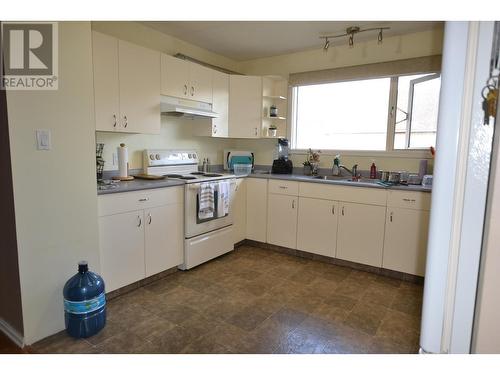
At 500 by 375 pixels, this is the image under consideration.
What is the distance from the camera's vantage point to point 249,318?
2.21 metres

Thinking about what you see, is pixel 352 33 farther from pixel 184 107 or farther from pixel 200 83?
pixel 184 107

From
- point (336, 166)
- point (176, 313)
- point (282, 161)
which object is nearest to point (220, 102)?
point (282, 161)

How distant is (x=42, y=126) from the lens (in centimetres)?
179

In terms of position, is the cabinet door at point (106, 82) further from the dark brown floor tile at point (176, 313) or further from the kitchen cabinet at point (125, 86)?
the dark brown floor tile at point (176, 313)

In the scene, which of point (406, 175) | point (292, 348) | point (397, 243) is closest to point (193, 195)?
point (292, 348)

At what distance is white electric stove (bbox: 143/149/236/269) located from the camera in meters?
2.96

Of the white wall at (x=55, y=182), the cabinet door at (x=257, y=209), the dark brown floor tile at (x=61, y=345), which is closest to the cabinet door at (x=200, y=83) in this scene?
the cabinet door at (x=257, y=209)

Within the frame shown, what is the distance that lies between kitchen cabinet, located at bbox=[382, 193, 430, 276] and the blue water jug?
8.03 ft

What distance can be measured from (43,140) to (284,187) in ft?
7.56

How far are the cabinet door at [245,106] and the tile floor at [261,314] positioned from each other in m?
1.67
